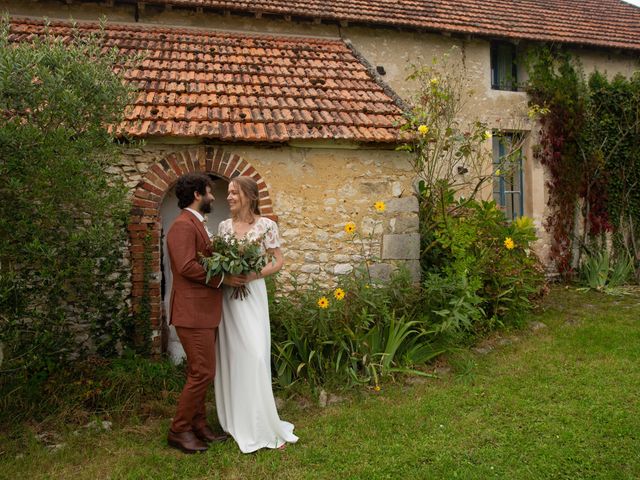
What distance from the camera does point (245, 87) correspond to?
6371 mm

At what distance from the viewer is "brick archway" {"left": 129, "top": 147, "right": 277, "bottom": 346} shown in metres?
5.20

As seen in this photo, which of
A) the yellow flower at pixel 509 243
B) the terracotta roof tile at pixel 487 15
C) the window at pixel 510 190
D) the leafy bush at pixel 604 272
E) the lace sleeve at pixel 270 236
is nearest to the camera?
the lace sleeve at pixel 270 236

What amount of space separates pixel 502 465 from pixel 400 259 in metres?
2.88

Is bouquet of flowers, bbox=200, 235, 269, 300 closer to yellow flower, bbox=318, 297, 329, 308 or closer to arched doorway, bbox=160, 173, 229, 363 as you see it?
yellow flower, bbox=318, 297, 329, 308

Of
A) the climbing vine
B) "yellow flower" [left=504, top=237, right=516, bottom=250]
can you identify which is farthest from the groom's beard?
the climbing vine

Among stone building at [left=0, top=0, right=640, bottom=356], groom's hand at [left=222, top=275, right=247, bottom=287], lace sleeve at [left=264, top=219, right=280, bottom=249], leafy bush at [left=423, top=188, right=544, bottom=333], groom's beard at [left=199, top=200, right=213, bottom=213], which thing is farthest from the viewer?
leafy bush at [left=423, top=188, right=544, bottom=333]

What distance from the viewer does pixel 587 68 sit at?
9.76m

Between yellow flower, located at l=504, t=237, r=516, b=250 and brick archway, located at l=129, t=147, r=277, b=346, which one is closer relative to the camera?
brick archway, located at l=129, t=147, r=277, b=346

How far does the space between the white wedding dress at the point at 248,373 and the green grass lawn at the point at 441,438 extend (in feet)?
0.44

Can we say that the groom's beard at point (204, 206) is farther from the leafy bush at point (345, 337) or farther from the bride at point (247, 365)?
the leafy bush at point (345, 337)

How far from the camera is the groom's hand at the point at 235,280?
3539mm

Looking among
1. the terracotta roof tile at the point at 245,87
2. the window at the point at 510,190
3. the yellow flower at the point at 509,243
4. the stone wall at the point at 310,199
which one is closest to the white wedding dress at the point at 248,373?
the stone wall at the point at 310,199

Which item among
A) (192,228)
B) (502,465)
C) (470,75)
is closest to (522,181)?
(470,75)

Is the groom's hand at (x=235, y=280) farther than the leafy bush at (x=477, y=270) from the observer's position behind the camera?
No
